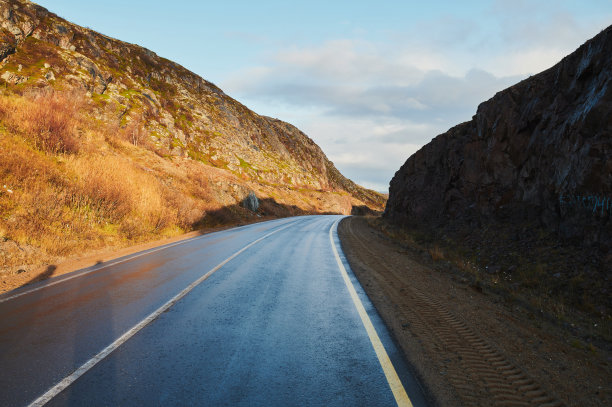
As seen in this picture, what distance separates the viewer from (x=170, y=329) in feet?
13.7

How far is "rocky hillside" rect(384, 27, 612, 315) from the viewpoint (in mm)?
7629

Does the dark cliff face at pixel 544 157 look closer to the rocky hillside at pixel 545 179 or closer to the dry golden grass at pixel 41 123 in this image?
the rocky hillside at pixel 545 179

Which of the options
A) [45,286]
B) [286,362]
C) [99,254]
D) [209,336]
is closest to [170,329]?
[209,336]

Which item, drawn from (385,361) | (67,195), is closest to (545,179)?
(385,361)

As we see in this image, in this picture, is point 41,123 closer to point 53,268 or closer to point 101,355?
point 53,268

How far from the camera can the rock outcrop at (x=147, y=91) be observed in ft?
139

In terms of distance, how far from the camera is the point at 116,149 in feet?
73.5

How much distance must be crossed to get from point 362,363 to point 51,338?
3876 mm

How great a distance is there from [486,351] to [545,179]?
29.5ft

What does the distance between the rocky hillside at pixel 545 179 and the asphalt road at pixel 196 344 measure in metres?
5.83

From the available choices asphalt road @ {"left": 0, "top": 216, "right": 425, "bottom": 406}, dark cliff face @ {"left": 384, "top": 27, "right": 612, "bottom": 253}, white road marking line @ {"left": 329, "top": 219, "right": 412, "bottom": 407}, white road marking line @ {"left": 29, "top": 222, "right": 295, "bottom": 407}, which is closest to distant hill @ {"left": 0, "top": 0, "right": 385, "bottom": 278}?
asphalt road @ {"left": 0, "top": 216, "right": 425, "bottom": 406}

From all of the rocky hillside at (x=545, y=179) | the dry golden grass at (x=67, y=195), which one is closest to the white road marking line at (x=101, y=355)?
the dry golden grass at (x=67, y=195)

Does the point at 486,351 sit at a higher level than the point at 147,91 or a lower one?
lower

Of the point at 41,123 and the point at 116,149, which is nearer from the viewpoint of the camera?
the point at 41,123
